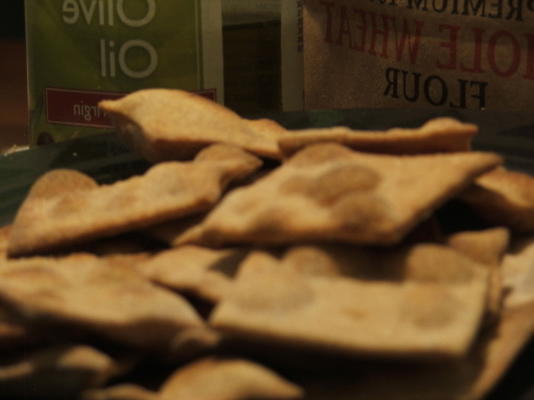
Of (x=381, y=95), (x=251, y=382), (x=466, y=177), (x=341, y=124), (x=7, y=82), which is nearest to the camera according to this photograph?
(x=251, y=382)

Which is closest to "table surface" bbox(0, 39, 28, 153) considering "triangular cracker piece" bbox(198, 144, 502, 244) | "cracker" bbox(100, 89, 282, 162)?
"cracker" bbox(100, 89, 282, 162)

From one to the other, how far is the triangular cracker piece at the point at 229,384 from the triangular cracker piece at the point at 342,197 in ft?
0.26

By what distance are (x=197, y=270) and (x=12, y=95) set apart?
100 cm

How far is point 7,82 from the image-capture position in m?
1.45

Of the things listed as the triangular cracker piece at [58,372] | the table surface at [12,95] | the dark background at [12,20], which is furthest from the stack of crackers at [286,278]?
the dark background at [12,20]

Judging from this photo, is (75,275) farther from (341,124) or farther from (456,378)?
(341,124)

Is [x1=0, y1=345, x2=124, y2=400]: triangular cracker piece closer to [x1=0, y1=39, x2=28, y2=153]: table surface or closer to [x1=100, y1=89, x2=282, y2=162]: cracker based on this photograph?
[x1=100, y1=89, x2=282, y2=162]: cracker

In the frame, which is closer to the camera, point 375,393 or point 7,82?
point 375,393

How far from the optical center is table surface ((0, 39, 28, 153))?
1.30m

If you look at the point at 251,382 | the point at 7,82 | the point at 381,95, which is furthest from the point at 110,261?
the point at 7,82

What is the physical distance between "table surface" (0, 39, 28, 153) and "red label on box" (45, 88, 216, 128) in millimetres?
324

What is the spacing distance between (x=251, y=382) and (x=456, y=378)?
3.6 inches

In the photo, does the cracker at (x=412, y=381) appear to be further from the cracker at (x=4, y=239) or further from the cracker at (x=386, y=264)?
the cracker at (x=4, y=239)

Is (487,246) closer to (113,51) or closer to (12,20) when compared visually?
(113,51)
